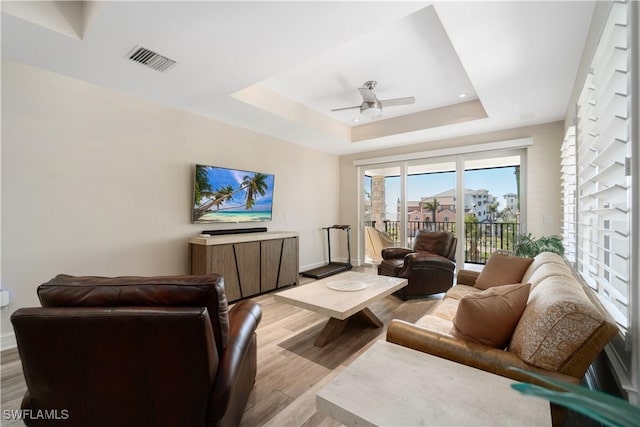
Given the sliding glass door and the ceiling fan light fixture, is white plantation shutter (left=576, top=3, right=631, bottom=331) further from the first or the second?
the sliding glass door

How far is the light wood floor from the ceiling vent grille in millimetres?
2613

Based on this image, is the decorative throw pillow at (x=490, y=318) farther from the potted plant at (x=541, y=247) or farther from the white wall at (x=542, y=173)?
the white wall at (x=542, y=173)

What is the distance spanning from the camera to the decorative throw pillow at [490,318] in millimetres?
1404

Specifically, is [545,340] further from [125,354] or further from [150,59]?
[150,59]

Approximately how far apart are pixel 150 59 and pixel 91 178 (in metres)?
1.39

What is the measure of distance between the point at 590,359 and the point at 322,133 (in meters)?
4.13

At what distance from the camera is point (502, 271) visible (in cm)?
257

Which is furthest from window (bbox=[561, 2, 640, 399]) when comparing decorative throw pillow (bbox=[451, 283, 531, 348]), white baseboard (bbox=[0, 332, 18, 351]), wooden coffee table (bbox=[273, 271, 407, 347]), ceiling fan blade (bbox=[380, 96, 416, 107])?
white baseboard (bbox=[0, 332, 18, 351])

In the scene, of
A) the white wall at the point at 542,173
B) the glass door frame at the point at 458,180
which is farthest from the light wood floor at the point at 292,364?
the white wall at the point at 542,173

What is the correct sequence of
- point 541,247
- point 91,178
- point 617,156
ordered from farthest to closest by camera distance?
point 541,247, point 91,178, point 617,156

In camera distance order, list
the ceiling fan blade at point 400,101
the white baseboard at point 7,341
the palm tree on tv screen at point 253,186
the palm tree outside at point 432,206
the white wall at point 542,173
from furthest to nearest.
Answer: the palm tree outside at point 432,206, the palm tree on tv screen at point 253,186, the white wall at point 542,173, the ceiling fan blade at point 400,101, the white baseboard at point 7,341

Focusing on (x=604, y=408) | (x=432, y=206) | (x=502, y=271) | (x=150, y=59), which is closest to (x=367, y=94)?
(x=150, y=59)

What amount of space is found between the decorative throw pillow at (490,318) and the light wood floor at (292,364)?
3.05 ft

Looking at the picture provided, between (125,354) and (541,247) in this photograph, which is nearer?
(125,354)
